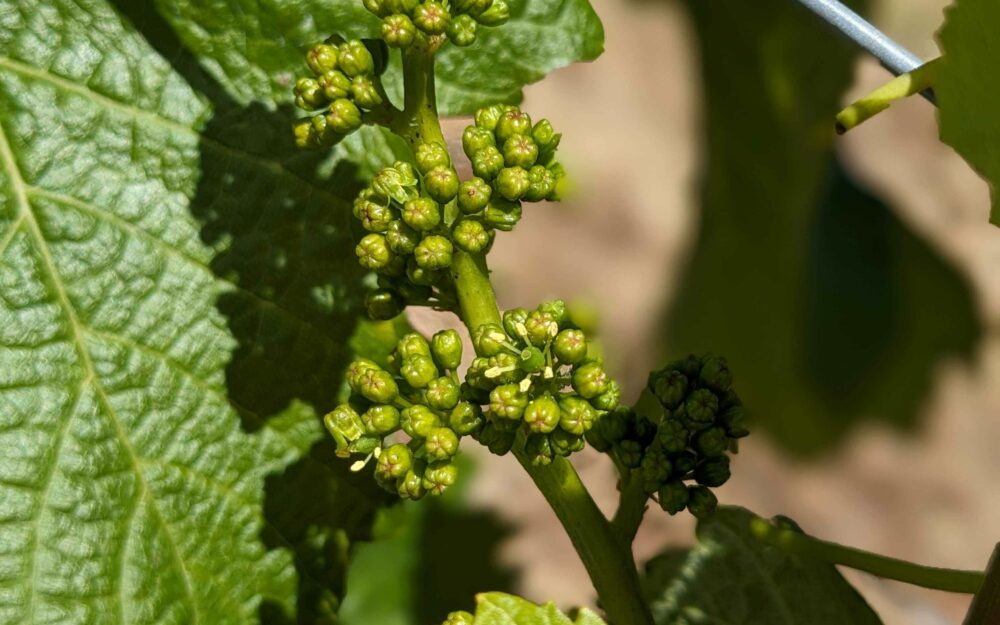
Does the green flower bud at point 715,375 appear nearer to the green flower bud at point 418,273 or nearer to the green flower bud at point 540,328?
the green flower bud at point 540,328

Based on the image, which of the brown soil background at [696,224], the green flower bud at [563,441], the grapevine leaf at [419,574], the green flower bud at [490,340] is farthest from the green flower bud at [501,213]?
the brown soil background at [696,224]

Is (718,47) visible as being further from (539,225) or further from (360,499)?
→ (360,499)

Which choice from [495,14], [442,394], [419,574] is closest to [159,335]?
[442,394]

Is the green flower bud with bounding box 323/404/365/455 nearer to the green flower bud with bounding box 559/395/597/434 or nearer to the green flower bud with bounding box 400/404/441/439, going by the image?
the green flower bud with bounding box 400/404/441/439

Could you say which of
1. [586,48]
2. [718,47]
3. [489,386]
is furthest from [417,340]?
[718,47]

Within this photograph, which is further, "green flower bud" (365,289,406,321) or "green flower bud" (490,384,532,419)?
"green flower bud" (365,289,406,321)

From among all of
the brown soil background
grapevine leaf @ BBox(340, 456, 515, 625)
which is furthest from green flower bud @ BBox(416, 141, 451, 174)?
the brown soil background
